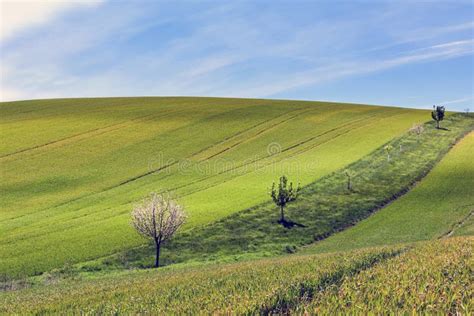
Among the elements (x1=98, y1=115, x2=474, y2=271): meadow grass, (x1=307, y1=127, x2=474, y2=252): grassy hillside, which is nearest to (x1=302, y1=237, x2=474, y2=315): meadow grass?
(x1=98, y1=115, x2=474, y2=271): meadow grass

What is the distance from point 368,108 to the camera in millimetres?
125000

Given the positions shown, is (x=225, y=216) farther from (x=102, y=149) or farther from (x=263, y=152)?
(x=102, y=149)

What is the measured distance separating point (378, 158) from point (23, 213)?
180 feet

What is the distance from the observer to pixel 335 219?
1973 inches

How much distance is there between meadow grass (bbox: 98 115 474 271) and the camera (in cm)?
4166

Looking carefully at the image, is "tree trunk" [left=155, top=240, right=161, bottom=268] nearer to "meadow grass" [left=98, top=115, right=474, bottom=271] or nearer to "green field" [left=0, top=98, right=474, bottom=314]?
"meadow grass" [left=98, top=115, right=474, bottom=271]

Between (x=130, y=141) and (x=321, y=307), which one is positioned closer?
(x=321, y=307)

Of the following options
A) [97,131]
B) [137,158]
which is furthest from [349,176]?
[97,131]

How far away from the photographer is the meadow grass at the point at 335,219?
4166 cm

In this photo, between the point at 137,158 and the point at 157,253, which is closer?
the point at 157,253

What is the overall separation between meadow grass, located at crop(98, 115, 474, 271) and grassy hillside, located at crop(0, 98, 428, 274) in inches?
100

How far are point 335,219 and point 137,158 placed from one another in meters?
37.6

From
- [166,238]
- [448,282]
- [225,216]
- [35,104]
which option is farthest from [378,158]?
[35,104]

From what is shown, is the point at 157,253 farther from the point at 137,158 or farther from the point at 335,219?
the point at 137,158
